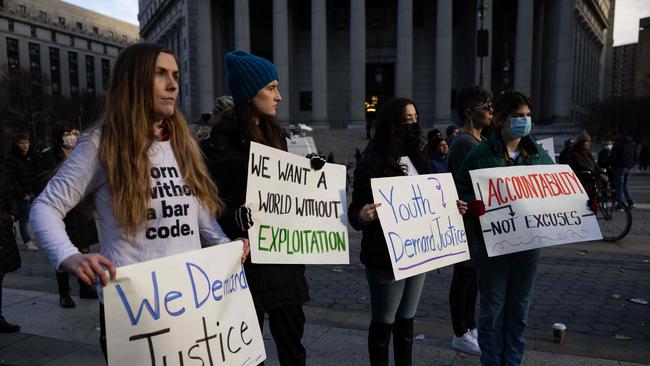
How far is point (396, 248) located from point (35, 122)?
5867cm

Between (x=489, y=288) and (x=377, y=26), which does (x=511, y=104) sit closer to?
(x=489, y=288)

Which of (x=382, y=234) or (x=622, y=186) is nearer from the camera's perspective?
(x=382, y=234)

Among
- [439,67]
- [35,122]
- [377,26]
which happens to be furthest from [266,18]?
[35,122]

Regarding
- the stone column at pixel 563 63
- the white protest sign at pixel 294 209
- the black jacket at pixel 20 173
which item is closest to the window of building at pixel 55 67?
the stone column at pixel 563 63

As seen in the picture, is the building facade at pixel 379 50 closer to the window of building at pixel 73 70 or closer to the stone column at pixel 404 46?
the stone column at pixel 404 46

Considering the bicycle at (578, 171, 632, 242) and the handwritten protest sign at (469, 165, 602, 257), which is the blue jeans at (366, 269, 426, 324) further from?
the bicycle at (578, 171, 632, 242)

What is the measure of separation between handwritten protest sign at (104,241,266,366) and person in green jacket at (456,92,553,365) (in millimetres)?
1783

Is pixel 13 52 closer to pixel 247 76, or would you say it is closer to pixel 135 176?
pixel 247 76

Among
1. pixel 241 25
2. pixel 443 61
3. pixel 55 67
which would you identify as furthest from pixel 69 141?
pixel 55 67

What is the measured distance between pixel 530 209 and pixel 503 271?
0.50m

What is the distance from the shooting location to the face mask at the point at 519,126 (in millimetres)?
3395

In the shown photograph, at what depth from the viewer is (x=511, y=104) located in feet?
11.5

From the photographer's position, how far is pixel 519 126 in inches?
134

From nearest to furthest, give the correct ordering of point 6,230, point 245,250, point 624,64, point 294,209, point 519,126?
point 245,250
point 294,209
point 519,126
point 6,230
point 624,64
